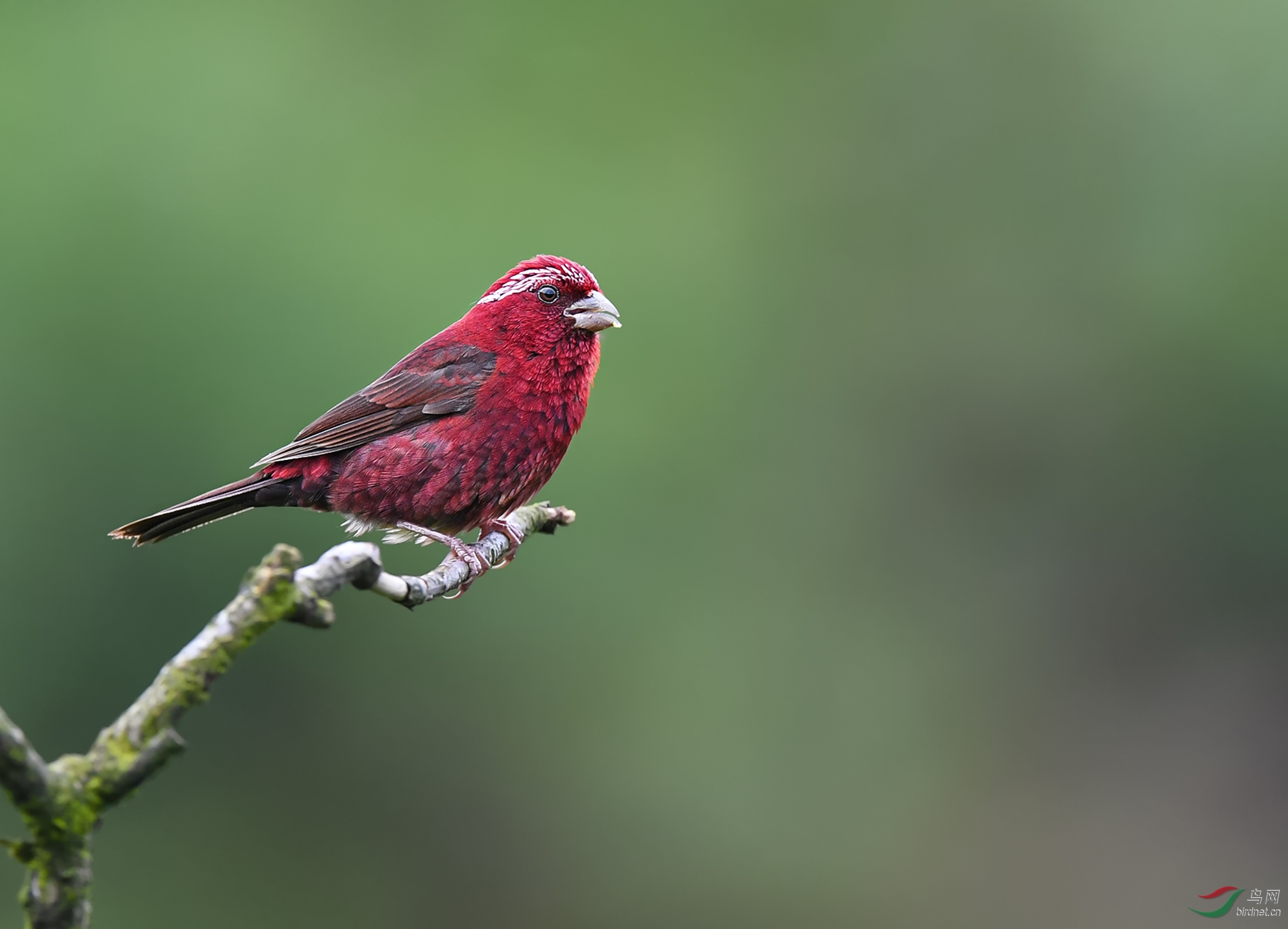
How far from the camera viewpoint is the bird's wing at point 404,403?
18.0ft

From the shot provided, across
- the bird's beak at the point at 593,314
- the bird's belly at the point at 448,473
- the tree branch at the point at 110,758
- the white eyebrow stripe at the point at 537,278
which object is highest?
the white eyebrow stripe at the point at 537,278

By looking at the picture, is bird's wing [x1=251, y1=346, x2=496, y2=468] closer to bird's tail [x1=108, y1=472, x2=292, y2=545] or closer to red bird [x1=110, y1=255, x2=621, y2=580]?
red bird [x1=110, y1=255, x2=621, y2=580]

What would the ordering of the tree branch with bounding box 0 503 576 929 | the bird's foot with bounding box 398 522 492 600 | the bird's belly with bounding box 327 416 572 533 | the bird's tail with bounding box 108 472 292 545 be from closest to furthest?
the tree branch with bounding box 0 503 576 929 → the bird's foot with bounding box 398 522 492 600 → the bird's tail with bounding box 108 472 292 545 → the bird's belly with bounding box 327 416 572 533

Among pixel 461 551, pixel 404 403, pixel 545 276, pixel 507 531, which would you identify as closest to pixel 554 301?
pixel 545 276

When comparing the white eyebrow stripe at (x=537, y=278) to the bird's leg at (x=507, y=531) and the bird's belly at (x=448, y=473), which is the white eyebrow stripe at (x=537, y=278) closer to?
the bird's belly at (x=448, y=473)

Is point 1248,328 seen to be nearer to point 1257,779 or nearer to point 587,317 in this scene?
point 1257,779

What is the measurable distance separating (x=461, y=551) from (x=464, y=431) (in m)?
0.57

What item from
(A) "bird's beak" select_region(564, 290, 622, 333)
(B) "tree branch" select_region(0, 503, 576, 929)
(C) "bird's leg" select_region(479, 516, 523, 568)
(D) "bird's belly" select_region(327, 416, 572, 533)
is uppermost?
(A) "bird's beak" select_region(564, 290, 622, 333)

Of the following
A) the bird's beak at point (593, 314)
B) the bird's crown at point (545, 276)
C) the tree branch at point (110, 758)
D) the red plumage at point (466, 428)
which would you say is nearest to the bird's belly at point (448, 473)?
the red plumage at point (466, 428)

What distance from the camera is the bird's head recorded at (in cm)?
544

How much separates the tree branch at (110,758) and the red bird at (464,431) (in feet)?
9.84

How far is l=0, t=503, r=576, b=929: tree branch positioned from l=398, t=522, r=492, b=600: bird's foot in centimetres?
229

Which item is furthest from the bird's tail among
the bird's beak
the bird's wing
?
the bird's beak

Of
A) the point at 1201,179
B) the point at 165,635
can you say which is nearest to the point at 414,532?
the point at 165,635
